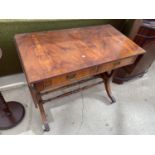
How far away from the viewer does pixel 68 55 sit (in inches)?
38.6

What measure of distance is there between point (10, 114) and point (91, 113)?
2.56 feet

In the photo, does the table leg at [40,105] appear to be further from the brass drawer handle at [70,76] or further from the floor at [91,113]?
the brass drawer handle at [70,76]

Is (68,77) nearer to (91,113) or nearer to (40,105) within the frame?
(40,105)

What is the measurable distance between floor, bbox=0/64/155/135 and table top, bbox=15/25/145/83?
70 centimetres

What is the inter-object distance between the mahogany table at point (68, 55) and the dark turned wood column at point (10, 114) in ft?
0.96

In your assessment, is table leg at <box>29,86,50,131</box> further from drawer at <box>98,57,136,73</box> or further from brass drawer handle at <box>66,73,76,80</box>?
drawer at <box>98,57,136,73</box>

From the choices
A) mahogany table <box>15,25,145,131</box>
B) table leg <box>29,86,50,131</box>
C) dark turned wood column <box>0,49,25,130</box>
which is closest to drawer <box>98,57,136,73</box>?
mahogany table <box>15,25,145,131</box>

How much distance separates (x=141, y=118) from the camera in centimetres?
159

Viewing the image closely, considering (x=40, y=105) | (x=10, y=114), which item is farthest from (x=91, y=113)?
(x=10, y=114)

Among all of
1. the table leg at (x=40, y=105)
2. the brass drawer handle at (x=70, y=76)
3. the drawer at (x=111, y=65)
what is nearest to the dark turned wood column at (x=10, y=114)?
the table leg at (x=40, y=105)

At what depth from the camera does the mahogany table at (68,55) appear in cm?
88

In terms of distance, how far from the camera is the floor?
1.41 meters
